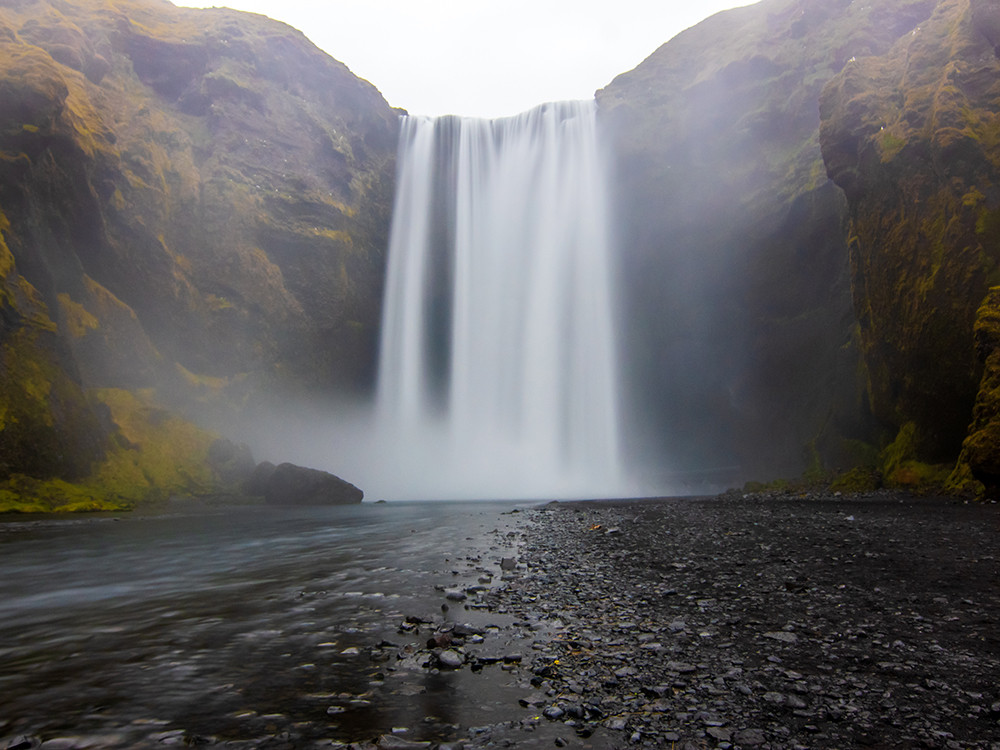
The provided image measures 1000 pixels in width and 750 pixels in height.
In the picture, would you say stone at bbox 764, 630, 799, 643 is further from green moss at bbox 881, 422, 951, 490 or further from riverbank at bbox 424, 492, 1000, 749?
green moss at bbox 881, 422, 951, 490

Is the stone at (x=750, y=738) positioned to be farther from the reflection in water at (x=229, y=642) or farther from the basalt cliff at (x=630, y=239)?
the basalt cliff at (x=630, y=239)

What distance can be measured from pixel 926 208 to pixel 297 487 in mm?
36228

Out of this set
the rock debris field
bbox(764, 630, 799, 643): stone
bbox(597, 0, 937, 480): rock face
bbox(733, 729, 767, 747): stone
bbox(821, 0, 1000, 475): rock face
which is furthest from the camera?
bbox(597, 0, 937, 480): rock face

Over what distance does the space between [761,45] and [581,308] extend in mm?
24877

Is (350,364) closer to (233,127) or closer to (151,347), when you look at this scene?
(151,347)

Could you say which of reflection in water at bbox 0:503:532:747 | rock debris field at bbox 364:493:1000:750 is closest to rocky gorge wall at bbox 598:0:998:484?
rock debris field at bbox 364:493:1000:750

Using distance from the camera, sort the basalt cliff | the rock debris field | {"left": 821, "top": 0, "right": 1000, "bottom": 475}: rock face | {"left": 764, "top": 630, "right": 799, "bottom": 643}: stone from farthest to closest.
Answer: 1. the basalt cliff
2. {"left": 821, "top": 0, "right": 1000, "bottom": 475}: rock face
3. {"left": 764, "top": 630, "right": 799, "bottom": 643}: stone
4. the rock debris field

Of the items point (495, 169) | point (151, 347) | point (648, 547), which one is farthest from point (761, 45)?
point (151, 347)

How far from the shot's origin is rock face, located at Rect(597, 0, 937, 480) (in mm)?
37344

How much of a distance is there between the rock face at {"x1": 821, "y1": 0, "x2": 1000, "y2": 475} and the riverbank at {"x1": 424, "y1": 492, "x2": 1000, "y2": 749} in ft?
44.4

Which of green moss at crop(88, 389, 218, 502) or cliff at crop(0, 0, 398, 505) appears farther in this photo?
cliff at crop(0, 0, 398, 505)

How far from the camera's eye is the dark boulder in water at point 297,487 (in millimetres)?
34594

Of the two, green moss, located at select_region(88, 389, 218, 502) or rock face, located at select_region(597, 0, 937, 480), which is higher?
rock face, located at select_region(597, 0, 937, 480)

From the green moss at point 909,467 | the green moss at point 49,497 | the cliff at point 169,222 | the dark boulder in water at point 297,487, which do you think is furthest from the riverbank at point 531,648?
the cliff at point 169,222
